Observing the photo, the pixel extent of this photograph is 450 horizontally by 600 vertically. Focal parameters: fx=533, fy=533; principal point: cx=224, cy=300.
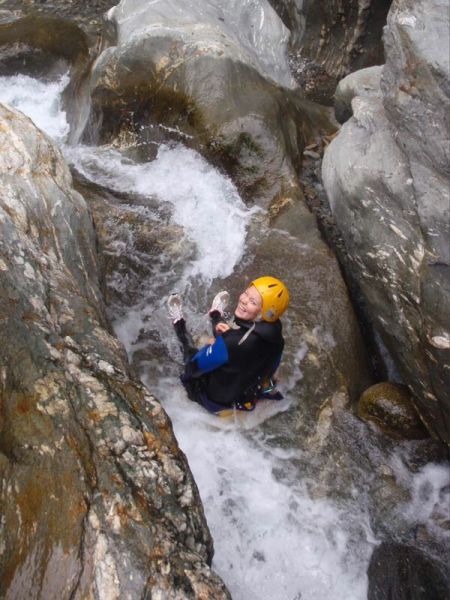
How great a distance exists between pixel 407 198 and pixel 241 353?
2027mm

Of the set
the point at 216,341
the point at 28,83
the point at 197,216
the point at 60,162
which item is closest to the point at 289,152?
the point at 197,216

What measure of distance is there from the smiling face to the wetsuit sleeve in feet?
1.01

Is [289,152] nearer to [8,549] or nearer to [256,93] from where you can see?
[256,93]

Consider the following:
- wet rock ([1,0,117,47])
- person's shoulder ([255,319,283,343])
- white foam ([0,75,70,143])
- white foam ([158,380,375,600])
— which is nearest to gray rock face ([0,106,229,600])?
person's shoulder ([255,319,283,343])

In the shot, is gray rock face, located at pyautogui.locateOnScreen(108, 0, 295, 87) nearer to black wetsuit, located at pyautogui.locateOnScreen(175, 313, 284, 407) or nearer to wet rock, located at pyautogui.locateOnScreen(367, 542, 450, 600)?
black wetsuit, located at pyautogui.locateOnScreen(175, 313, 284, 407)

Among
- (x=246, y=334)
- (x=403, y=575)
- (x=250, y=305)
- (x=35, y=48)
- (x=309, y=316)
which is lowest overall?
(x=403, y=575)

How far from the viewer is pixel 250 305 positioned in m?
4.72

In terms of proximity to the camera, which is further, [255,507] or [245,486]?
[245,486]

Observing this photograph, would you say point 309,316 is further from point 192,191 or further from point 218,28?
point 218,28

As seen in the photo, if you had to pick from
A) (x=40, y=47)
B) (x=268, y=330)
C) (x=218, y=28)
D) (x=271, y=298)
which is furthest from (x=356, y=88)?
(x=40, y=47)

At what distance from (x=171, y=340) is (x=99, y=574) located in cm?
352

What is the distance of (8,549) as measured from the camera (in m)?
2.84

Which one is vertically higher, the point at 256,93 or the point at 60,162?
the point at 256,93

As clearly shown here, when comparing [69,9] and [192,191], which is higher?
[69,9]
